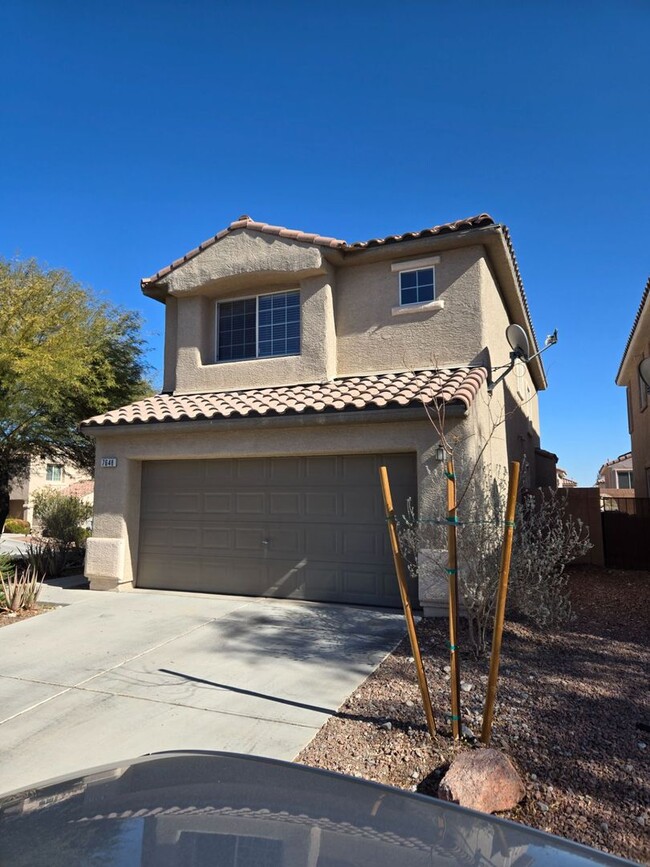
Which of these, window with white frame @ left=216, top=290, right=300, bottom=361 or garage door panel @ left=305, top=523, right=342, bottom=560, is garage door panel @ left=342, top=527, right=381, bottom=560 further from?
window with white frame @ left=216, top=290, right=300, bottom=361

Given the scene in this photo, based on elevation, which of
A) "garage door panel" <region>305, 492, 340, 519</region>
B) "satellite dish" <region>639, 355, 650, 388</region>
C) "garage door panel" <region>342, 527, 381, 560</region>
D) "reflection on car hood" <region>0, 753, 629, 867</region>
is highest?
"satellite dish" <region>639, 355, 650, 388</region>

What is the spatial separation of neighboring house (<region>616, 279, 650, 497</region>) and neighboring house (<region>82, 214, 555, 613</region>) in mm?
5912

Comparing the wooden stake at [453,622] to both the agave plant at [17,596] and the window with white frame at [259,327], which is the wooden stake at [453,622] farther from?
the window with white frame at [259,327]

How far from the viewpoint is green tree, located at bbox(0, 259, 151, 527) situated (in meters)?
11.5

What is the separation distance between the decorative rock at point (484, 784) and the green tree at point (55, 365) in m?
10.4

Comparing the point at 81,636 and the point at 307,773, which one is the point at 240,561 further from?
the point at 307,773

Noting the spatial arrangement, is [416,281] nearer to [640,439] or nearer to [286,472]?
[286,472]

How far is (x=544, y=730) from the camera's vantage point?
437 centimetres

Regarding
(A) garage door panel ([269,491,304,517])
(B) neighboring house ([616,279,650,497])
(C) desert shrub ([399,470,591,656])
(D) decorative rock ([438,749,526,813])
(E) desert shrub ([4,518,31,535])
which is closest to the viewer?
(D) decorative rock ([438,749,526,813])

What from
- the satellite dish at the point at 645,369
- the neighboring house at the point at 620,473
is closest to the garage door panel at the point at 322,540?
the satellite dish at the point at 645,369

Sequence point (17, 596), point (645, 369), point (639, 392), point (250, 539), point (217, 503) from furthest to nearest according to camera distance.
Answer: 1. point (639, 392)
2. point (645, 369)
3. point (217, 503)
4. point (250, 539)
5. point (17, 596)

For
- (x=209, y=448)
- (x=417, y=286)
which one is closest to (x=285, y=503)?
(x=209, y=448)

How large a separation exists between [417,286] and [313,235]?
7.20 ft

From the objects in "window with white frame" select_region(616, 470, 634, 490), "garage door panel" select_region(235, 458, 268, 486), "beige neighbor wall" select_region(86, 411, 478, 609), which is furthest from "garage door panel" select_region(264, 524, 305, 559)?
"window with white frame" select_region(616, 470, 634, 490)
